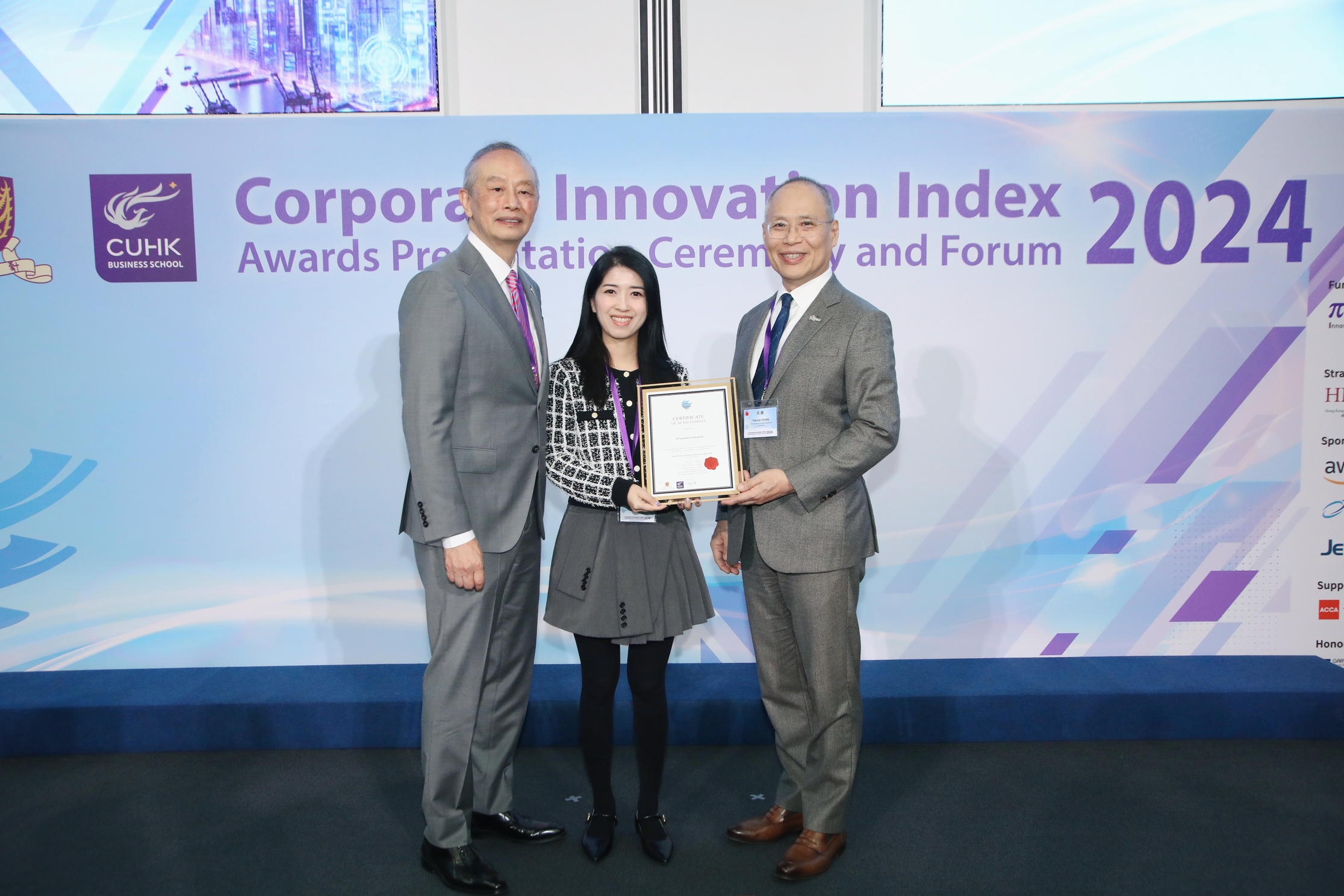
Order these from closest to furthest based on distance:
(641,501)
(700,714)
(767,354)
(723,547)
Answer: (641,501)
(767,354)
(723,547)
(700,714)

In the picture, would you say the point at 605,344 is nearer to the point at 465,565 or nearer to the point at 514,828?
the point at 465,565

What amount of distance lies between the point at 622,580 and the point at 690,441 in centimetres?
41

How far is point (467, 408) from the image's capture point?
208 centimetres

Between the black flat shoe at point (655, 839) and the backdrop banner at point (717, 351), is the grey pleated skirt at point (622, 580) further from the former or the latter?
the backdrop banner at point (717, 351)

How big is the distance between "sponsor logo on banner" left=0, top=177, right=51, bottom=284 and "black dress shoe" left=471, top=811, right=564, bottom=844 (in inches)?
113

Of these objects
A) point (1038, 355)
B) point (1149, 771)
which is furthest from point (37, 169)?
point (1149, 771)

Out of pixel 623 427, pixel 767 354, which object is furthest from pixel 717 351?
pixel 623 427

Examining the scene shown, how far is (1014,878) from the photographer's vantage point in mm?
2168

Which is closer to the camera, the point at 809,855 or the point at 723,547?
the point at 809,855

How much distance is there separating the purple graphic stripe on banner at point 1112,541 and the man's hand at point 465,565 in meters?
2.73

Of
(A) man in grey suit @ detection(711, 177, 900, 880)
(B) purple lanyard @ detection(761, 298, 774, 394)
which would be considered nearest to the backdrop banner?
(B) purple lanyard @ detection(761, 298, 774, 394)

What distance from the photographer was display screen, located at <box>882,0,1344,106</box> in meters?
3.44

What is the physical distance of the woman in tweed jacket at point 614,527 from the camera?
209cm

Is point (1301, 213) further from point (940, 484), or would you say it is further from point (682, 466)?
point (682, 466)
